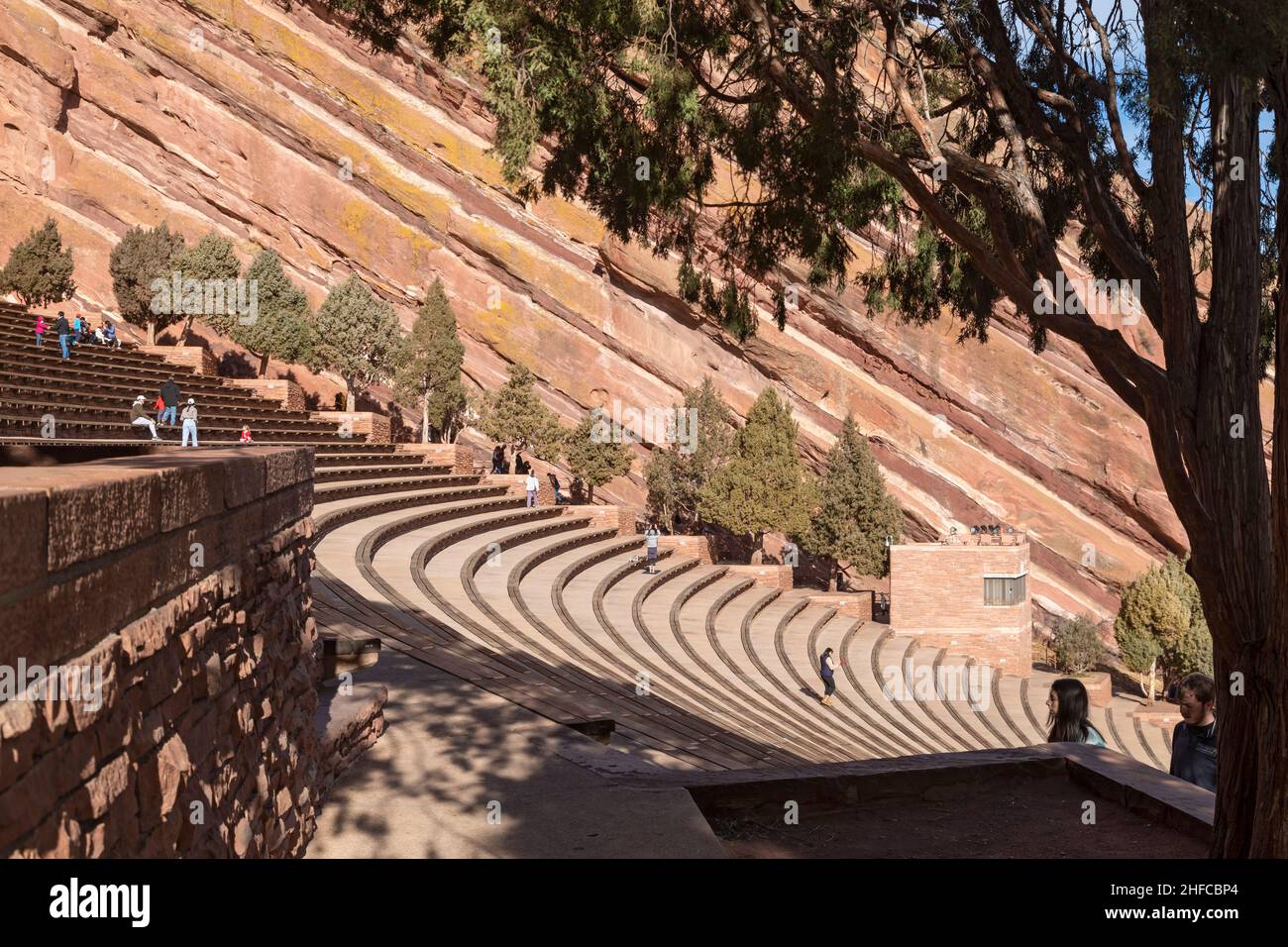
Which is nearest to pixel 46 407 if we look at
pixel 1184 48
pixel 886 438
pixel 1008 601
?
pixel 1184 48

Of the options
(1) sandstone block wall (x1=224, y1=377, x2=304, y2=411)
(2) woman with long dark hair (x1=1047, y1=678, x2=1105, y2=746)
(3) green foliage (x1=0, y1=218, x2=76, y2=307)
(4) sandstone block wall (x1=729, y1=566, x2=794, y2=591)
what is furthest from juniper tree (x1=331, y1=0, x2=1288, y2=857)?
(3) green foliage (x1=0, y1=218, x2=76, y2=307)

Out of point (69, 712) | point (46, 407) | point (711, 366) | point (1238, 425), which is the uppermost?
point (711, 366)

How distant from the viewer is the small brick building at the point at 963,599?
1174 inches

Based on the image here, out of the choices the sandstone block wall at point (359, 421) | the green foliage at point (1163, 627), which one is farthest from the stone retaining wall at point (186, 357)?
the green foliage at point (1163, 627)

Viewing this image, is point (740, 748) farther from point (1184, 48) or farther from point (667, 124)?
point (1184, 48)

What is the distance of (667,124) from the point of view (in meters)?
8.81

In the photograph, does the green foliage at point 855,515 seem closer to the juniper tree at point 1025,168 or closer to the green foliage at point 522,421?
the green foliage at point 522,421

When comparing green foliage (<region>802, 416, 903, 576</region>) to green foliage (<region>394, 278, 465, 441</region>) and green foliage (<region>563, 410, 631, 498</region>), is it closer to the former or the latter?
green foliage (<region>563, 410, 631, 498</region>)

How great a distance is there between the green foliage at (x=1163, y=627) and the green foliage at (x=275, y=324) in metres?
27.0

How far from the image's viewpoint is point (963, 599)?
29.9 meters

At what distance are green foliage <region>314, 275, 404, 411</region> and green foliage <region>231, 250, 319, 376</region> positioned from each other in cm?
74

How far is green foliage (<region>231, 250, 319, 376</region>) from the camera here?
33.9 m
